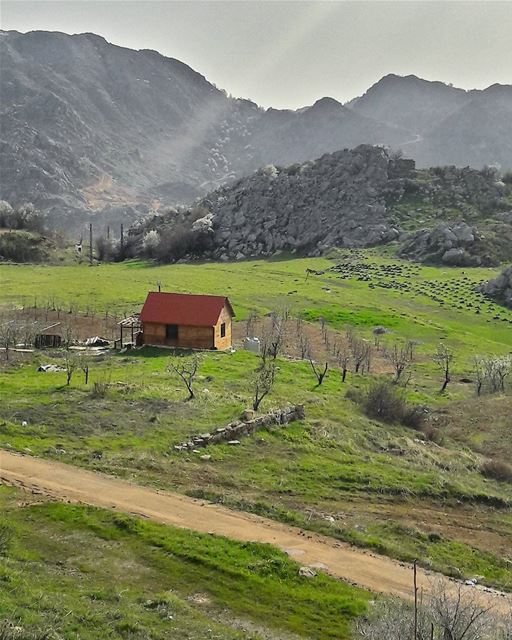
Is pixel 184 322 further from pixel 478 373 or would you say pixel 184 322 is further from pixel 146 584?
pixel 146 584

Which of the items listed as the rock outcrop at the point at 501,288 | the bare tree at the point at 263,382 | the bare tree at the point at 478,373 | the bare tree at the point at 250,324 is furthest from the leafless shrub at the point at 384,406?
the rock outcrop at the point at 501,288

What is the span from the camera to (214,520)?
21.1 m

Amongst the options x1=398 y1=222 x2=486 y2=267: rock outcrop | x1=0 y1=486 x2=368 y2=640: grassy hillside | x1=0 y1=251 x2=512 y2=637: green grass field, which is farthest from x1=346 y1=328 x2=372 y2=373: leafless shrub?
x1=398 y1=222 x2=486 y2=267: rock outcrop

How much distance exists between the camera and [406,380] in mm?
50938

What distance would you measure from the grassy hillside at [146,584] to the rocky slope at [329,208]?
108863 millimetres

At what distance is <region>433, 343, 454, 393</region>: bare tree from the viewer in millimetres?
54794

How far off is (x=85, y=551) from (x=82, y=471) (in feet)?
22.2

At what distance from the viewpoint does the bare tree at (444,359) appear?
180 ft

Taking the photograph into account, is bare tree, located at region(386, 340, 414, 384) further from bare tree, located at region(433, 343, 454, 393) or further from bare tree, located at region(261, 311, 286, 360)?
bare tree, located at region(261, 311, 286, 360)

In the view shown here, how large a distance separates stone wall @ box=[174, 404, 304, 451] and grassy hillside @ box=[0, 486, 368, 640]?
8756 millimetres

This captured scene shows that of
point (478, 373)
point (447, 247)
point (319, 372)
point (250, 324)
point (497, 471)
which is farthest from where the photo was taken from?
point (447, 247)

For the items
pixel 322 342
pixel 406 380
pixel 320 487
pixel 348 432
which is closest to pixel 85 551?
pixel 320 487

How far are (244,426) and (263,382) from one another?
686 cm

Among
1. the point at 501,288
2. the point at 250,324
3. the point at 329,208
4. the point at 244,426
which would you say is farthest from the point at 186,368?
the point at 329,208
